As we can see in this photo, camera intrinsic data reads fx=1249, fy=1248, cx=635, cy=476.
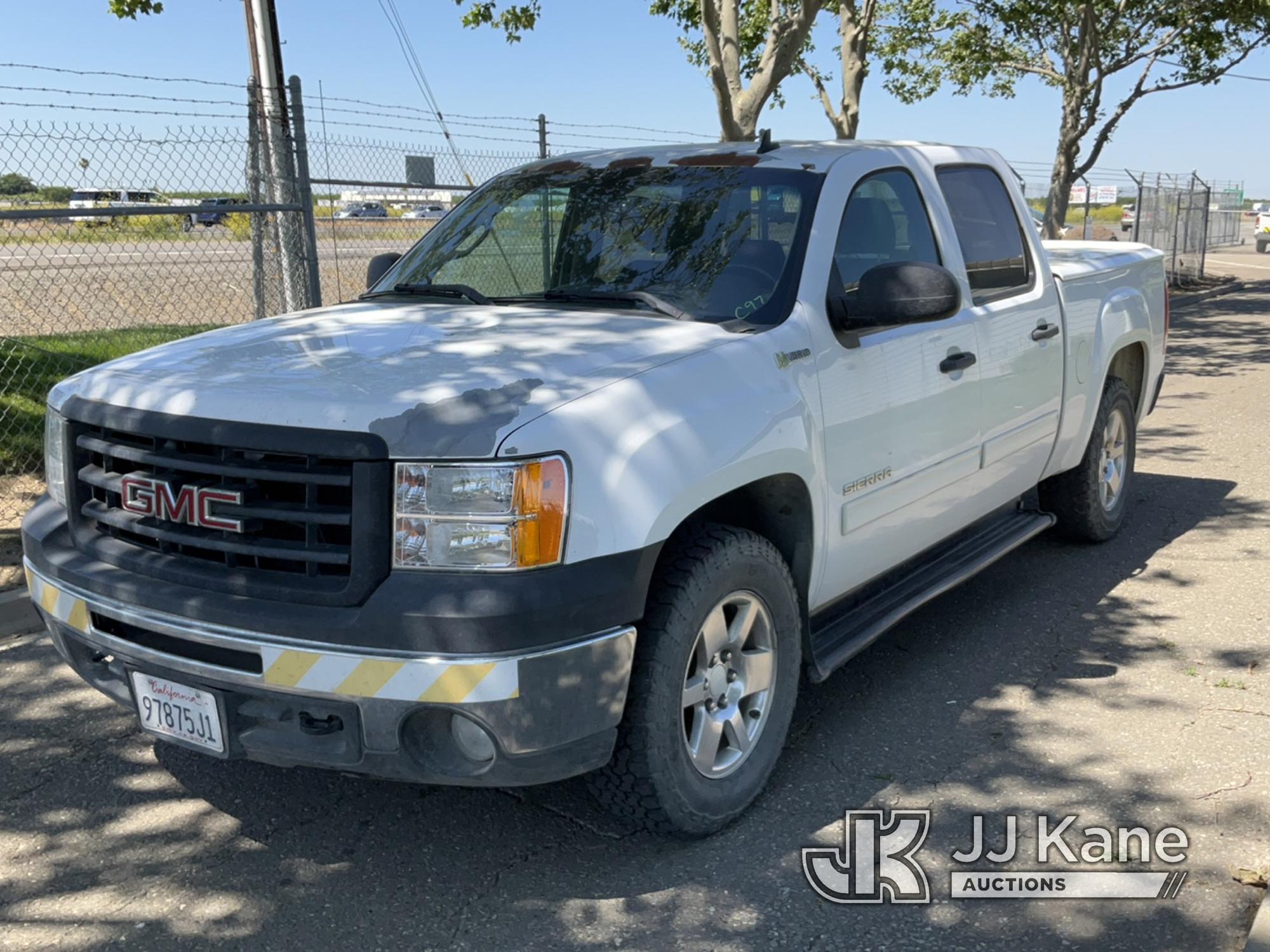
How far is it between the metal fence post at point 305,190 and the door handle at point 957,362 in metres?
4.86

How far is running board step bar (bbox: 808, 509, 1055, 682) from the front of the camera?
404 centimetres

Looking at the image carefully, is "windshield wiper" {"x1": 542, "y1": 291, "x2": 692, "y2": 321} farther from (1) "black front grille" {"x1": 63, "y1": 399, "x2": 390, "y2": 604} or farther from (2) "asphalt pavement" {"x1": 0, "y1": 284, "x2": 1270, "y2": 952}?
(2) "asphalt pavement" {"x1": 0, "y1": 284, "x2": 1270, "y2": 952}

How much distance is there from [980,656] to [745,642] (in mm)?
1707

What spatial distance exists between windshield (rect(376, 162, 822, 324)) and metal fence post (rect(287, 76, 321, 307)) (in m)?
3.51

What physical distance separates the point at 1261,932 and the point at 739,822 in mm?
1369

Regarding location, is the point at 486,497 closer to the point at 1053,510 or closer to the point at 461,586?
the point at 461,586

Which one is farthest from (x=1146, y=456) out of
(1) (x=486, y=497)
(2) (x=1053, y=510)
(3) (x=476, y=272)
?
(1) (x=486, y=497)

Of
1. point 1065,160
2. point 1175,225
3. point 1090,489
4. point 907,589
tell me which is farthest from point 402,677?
point 1175,225

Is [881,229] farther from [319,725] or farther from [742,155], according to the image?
[319,725]

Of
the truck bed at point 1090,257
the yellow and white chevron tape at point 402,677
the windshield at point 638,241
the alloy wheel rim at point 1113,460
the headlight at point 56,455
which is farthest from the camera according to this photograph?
A: the alloy wheel rim at point 1113,460

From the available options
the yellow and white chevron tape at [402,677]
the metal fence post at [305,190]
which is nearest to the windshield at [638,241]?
the yellow and white chevron tape at [402,677]

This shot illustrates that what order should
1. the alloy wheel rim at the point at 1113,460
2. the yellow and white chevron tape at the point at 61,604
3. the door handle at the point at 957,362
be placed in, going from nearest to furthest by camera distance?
the yellow and white chevron tape at the point at 61,604 → the door handle at the point at 957,362 → the alloy wheel rim at the point at 1113,460

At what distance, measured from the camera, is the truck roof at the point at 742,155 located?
14.3 feet

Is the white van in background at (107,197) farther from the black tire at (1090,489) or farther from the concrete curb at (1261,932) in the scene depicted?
the concrete curb at (1261,932)
